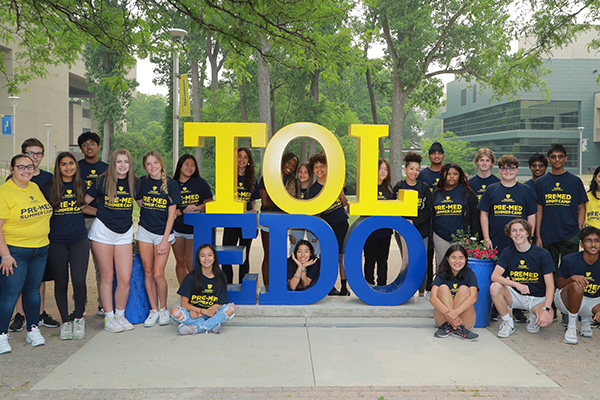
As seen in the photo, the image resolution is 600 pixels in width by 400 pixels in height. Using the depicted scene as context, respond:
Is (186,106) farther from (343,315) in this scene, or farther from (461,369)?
(461,369)

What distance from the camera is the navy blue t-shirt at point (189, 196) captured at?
21.4 feet

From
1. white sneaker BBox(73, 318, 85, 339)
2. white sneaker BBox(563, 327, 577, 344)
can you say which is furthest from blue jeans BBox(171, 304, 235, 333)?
white sneaker BBox(563, 327, 577, 344)

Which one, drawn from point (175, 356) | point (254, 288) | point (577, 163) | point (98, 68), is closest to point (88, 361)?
point (175, 356)

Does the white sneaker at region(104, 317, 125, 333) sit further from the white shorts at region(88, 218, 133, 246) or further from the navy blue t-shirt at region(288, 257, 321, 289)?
the navy blue t-shirt at region(288, 257, 321, 289)

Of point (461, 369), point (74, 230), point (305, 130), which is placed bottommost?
point (461, 369)

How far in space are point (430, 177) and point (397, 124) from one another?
622 inches

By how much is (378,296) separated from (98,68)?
1071 inches

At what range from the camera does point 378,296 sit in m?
6.31

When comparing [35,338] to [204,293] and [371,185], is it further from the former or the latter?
[371,185]

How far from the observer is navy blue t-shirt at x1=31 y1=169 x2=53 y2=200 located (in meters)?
5.24

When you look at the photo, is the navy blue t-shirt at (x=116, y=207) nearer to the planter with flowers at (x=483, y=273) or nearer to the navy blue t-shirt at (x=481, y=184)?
the planter with flowers at (x=483, y=273)

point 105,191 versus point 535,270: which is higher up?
point 105,191

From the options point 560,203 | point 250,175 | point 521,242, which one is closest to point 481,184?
point 560,203

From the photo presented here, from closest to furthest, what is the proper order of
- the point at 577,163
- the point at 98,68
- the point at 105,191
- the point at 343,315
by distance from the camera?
1. the point at 105,191
2. the point at 343,315
3. the point at 98,68
4. the point at 577,163
